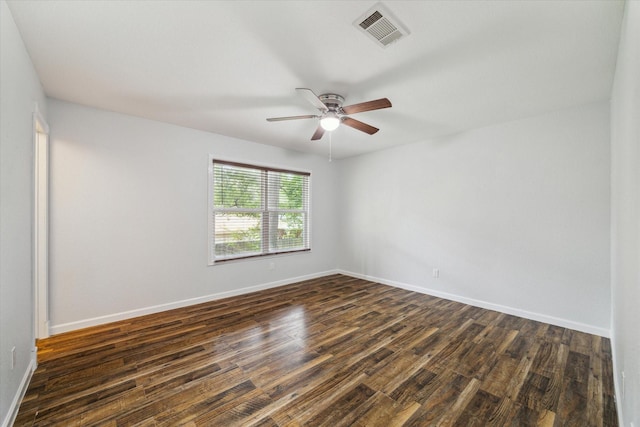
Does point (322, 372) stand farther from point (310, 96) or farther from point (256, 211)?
point (256, 211)

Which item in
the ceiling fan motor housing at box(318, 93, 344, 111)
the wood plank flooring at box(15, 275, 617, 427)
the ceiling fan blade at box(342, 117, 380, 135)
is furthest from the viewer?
the ceiling fan blade at box(342, 117, 380, 135)

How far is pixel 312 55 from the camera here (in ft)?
6.68

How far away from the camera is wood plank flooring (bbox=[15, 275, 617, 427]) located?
1688 millimetres

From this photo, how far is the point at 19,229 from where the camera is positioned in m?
1.84

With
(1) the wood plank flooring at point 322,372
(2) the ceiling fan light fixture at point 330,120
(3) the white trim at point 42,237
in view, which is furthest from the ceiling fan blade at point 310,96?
(3) the white trim at point 42,237

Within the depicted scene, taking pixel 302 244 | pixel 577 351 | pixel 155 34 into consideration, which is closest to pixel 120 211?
pixel 155 34

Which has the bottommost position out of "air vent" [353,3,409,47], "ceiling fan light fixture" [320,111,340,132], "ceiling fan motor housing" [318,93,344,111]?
"ceiling fan light fixture" [320,111,340,132]

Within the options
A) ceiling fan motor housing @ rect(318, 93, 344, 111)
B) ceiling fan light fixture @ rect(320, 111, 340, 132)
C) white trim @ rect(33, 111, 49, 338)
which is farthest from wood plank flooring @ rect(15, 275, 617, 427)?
ceiling fan motor housing @ rect(318, 93, 344, 111)

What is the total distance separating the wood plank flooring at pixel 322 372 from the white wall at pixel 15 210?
298 mm

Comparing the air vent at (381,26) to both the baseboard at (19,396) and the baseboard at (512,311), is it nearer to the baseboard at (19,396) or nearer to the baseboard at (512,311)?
the baseboard at (19,396)

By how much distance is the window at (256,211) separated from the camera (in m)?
4.06

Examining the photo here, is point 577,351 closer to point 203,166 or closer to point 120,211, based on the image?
point 203,166

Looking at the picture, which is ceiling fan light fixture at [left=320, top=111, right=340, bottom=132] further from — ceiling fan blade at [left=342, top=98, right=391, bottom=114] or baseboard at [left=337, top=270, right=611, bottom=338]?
baseboard at [left=337, top=270, right=611, bottom=338]

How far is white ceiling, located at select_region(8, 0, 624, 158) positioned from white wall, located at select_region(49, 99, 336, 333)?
1.27 feet
